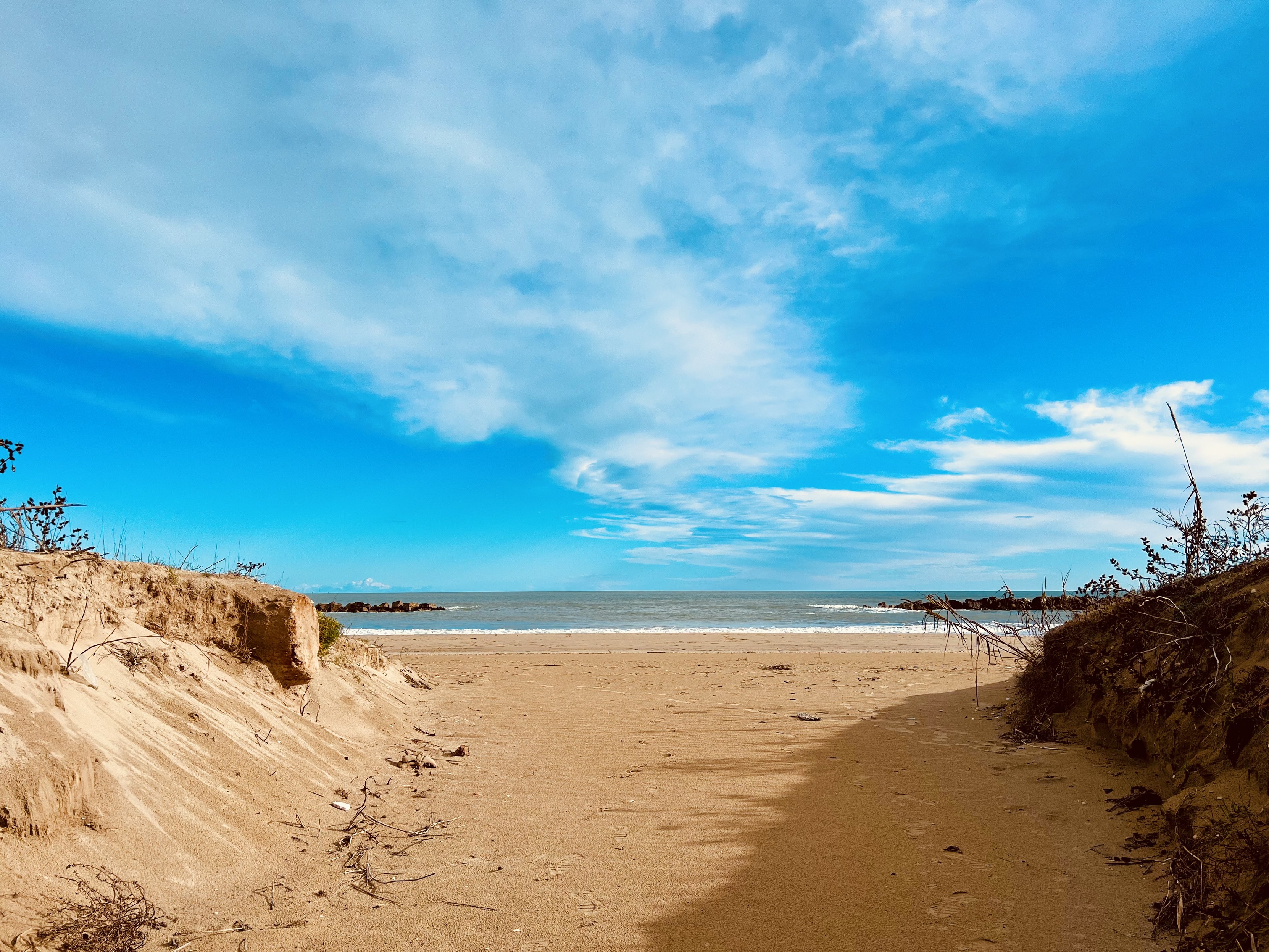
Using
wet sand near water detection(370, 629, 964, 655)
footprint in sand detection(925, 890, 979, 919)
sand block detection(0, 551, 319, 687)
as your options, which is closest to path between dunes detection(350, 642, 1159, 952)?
footprint in sand detection(925, 890, 979, 919)

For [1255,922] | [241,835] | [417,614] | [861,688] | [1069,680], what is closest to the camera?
[1255,922]

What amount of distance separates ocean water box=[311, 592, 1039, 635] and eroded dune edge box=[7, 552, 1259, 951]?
19.6m

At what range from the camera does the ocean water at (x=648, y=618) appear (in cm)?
3036

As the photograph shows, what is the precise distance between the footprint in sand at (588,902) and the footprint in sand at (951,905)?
183cm

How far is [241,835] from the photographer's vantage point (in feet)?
14.9

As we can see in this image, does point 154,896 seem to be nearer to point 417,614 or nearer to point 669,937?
point 669,937

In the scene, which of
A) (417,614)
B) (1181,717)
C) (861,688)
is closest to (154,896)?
(1181,717)

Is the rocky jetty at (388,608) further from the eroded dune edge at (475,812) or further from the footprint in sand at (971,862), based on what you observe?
the footprint in sand at (971,862)

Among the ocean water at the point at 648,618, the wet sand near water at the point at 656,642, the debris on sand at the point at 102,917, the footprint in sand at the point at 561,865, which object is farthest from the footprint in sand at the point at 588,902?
the ocean water at the point at 648,618

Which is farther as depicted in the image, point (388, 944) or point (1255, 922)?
point (388, 944)

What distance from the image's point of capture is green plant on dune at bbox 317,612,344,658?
8.92 metres

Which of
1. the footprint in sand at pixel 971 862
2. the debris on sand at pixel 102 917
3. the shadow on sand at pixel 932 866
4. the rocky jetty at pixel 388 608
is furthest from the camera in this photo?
the rocky jetty at pixel 388 608

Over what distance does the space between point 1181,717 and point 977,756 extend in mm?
2340

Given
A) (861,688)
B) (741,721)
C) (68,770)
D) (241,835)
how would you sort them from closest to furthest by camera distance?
(68,770) → (241,835) → (741,721) → (861,688)
